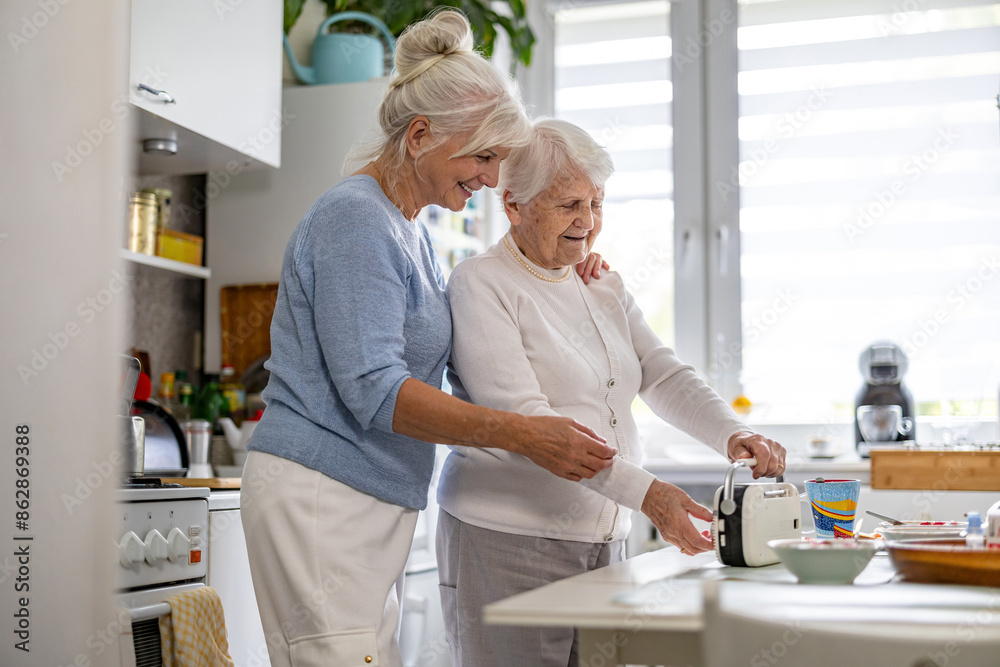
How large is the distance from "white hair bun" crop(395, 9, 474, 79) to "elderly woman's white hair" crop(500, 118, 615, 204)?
0.19m

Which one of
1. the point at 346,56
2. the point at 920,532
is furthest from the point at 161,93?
the point at 920,532

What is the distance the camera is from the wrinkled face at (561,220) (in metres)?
1.55

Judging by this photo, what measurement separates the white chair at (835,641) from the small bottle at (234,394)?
1.97m

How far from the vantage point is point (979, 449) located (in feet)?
7.96

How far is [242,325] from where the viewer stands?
104 inches

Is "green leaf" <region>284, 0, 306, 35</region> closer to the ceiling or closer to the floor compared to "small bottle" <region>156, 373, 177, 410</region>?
closer to the ceiling

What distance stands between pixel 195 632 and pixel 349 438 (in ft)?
1.90

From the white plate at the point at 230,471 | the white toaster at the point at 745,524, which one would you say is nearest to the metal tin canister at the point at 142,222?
the white plate at the point at 230,471

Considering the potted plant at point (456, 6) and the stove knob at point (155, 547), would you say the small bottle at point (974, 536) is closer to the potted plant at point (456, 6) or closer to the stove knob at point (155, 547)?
the stove knob at point (155, 547)

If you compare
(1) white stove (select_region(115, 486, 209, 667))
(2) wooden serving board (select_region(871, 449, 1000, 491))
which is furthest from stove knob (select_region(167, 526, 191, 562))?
(2) wooden serving board (select_region(871, 449, 1000, 491))

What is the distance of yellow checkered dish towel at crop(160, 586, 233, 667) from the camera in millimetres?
1548

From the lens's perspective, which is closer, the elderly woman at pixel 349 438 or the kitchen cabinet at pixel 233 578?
the elderly woman at pixel 349 438

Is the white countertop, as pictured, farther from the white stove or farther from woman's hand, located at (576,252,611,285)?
the white stove

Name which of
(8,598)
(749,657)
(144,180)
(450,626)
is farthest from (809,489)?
(144,180)
